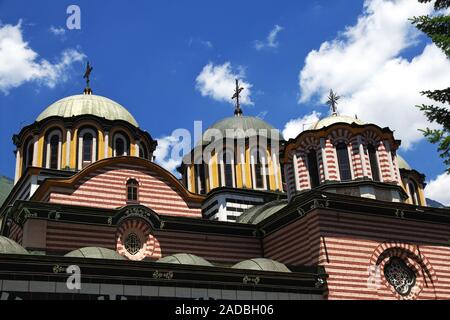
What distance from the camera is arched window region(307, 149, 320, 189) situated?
90.2 feet

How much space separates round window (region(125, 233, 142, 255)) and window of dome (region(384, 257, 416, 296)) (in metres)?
10.1

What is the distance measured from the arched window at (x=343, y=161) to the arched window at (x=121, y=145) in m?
11.0

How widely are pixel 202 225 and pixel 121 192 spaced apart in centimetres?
391

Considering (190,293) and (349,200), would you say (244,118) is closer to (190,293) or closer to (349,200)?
(349,200)

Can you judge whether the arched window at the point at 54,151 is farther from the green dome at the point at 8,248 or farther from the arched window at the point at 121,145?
the green dome at the point at 8,248

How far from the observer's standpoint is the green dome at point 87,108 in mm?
30766

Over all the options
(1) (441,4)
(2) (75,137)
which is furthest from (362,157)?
(2) (75,137)

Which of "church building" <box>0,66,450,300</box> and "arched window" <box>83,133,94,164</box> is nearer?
"church building" <box>0,66,450,300</box>

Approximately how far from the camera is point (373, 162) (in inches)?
1089

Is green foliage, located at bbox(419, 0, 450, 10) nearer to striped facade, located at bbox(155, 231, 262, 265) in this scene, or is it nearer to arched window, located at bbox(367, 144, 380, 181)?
arched window, located at bbox(367, 144, 380, 181)

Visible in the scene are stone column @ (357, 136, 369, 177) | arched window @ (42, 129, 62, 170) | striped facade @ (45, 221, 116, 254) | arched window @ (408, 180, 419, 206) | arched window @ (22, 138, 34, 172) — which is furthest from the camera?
arched window @ (408, 180, 419, 206)

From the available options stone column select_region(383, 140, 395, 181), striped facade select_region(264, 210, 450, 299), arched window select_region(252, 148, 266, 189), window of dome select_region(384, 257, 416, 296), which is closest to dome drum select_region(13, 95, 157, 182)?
arched window select_region(252, 148, 266, 189)

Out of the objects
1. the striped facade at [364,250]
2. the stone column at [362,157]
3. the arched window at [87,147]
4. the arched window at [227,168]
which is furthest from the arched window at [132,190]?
the stone column at [362,157]

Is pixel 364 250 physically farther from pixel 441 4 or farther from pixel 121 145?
pixel 121 145
